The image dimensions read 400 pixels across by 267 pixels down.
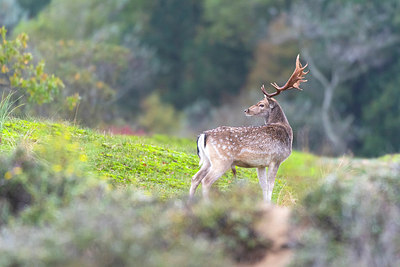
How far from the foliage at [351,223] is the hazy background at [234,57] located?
2622cm

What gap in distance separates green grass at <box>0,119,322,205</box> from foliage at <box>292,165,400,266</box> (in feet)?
8.42

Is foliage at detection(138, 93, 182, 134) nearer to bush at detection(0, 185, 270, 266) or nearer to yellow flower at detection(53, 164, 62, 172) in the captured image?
yellow flower at detection(53, 164, 62, 172)

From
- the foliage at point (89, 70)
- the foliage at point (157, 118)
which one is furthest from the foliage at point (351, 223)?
the foliage at point (157, 118)

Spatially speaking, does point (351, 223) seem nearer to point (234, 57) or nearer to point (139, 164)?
point (139, 164)

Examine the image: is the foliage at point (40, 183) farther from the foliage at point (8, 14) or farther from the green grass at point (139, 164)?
the foliage at point (8, 14)

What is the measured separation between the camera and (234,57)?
5147 cm

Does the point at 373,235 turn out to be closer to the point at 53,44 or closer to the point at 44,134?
the point at 44,134

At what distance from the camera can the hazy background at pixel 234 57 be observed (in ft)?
139

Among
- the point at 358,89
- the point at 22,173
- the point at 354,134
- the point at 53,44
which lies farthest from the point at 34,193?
the point at 358,89

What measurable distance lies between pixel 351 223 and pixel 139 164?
5329mm

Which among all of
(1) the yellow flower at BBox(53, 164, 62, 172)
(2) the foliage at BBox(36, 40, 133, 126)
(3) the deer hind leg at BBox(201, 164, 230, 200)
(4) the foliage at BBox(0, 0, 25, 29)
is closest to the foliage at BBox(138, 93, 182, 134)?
(2) the foliage at BBox(36, 40, 133, 126)

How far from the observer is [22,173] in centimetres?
892

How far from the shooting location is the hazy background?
42.4 m

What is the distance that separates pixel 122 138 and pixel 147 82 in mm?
34964
